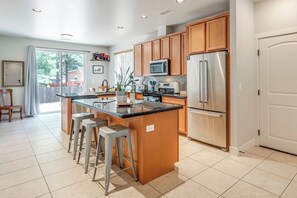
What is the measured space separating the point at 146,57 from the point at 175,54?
1.18 metres

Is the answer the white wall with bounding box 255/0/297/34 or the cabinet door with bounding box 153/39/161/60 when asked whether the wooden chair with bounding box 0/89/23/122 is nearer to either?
the cabinet door with bounding box 153/39/161/60

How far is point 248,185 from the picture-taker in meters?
2.23

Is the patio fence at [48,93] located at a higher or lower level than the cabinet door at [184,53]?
lower

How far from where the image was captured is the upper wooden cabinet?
326 centimetres

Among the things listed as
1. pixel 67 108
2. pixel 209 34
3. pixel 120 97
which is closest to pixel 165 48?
pixel 209 34

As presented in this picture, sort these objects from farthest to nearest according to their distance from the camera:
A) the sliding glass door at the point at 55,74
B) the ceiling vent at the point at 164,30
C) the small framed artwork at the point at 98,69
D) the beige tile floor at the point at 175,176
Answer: the small framed artwork at the point at 98,69, the sliding glass door at the point at 55,74, the ceiling vent at the point at 164,30, the beige tile floor at the point at 175,176

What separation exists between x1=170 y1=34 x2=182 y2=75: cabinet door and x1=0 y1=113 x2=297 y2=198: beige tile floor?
6.47 feet

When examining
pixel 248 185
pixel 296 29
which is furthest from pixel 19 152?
pixel 296 29

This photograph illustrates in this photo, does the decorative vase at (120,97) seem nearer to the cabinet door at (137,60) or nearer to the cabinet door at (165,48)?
the cabinet door at (165,48)

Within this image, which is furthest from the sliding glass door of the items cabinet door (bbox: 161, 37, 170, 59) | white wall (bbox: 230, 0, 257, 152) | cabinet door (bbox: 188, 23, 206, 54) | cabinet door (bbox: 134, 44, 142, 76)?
white wall (bbox: 230, 0, 257, 152)

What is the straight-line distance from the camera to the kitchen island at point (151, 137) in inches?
88.0

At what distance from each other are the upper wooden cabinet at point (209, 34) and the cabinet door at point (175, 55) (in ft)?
2.01

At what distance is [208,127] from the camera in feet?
11.5

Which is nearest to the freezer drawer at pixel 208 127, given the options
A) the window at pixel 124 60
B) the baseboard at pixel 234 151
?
the baseboard at pixel 234 151
